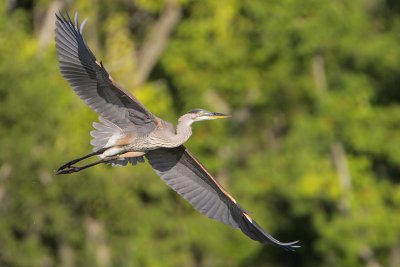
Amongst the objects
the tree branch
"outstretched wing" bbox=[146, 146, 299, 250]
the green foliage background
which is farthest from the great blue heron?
the tree branch

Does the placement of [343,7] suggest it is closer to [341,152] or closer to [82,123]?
[341,152]

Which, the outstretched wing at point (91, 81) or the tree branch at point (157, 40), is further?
the tree branch at point (157, 40)

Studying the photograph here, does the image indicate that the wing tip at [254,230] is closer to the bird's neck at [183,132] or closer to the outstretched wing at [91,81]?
the bird's neck at [183,132]

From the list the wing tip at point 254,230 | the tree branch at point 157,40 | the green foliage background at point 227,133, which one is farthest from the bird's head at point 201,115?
the tree branch at point 157,40

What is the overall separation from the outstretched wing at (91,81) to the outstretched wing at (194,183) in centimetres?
62

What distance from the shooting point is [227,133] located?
2853 cm

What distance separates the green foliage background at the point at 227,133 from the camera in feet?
67.1

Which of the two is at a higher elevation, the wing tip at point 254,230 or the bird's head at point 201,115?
the bird's head at point 201,115

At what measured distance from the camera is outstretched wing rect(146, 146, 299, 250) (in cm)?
1288

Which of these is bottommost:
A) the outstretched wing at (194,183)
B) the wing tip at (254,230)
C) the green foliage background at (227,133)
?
the green foliage background at (227,133)

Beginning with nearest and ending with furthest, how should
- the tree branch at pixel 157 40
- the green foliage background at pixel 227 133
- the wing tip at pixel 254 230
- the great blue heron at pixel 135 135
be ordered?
the great blue heron at pixel 135 135 < the wing tip at pixel 254 230 < the green foliage background at pixel 227 133 < the tree branch at pixel 157 40

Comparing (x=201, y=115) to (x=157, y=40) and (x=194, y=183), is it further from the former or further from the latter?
(x=157, y=40)

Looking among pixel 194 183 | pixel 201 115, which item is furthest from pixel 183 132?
pixel 194 183

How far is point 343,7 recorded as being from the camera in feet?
84.7
